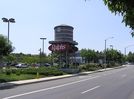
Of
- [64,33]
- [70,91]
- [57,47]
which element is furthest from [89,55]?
[70,91]

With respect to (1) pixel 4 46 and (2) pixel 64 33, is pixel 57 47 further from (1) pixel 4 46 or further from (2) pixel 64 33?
(1) pixel 4 46

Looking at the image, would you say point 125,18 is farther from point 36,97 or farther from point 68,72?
point 68,72

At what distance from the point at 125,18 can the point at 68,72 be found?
54.0 meters

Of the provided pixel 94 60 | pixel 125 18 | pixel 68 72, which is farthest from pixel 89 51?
pixel 125 18

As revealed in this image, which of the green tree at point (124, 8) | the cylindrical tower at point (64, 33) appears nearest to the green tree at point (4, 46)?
the green tree at point (124, 8)

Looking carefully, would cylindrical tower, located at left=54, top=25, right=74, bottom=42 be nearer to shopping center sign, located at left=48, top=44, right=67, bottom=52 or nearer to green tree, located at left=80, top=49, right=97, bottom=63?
shopping center sign, located at left=48, top=44, right=67, bottom=52

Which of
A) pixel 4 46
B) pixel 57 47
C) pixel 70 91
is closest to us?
pixel 70 91

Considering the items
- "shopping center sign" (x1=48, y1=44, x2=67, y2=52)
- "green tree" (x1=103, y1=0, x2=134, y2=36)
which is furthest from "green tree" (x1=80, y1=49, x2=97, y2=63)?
"green tree" (x1=103, y1=0, x2=134, y2=36)

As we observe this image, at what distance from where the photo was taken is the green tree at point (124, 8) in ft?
18.7

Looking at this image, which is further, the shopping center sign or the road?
the shopping center sign

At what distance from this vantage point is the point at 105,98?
20.2 m

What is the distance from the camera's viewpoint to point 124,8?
19.5ft

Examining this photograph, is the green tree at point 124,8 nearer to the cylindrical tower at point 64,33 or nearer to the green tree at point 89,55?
the cylindrical tower at point 64,33

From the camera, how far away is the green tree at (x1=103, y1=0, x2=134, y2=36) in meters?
5.71
